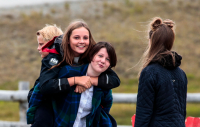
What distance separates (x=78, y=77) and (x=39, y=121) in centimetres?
Result: 52

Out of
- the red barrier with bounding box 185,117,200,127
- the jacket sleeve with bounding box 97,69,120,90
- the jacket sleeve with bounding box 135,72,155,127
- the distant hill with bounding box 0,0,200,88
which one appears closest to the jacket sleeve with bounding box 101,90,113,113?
the jacket sleeve with bounding box 97,69,120,90

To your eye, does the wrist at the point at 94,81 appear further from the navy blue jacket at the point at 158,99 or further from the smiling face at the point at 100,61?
the navy blue jacket at the point at 158,99

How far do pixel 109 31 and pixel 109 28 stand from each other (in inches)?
16.3

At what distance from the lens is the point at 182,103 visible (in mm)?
2570

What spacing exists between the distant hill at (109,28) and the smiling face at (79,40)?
23.9ft

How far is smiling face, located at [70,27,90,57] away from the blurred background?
4363 millimetres

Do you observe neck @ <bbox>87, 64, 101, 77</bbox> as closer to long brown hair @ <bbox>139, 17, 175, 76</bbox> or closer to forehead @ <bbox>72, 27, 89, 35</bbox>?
forehead @ <bbox>72, 27, 89, 35</bbox>

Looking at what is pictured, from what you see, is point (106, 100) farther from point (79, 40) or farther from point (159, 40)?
point (159, 40)

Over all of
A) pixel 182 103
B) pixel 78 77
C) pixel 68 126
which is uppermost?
pixel 78 77

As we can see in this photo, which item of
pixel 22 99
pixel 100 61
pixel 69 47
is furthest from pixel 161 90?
pixel 22 99

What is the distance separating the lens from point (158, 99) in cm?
250

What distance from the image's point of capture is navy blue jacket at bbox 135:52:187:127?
97.4 inches

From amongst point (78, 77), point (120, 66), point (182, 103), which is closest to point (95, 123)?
point (78, 77)

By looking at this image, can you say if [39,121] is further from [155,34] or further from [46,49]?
[155,34]
